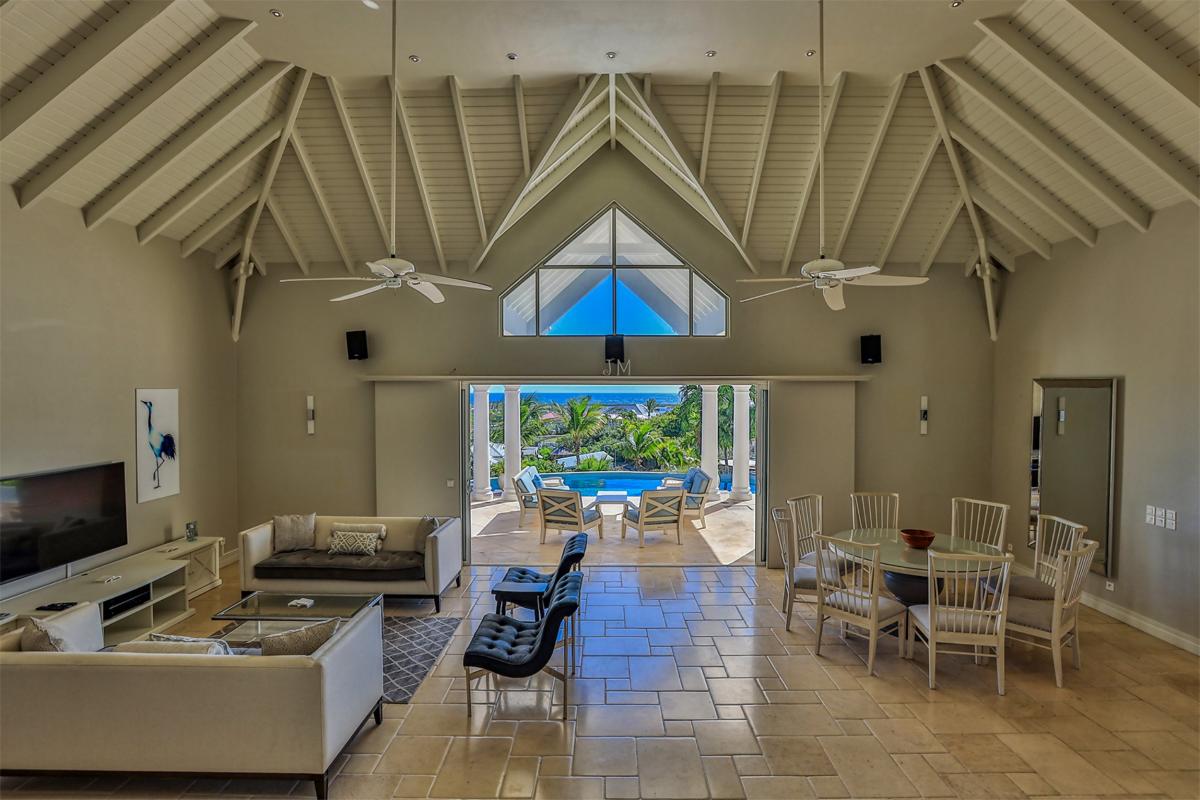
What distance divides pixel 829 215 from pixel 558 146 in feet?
10.8

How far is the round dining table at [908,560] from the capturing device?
4.90m

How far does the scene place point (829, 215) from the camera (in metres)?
7.39

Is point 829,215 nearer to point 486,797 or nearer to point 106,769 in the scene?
point 486,797

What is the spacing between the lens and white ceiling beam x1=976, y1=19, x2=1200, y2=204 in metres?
4.70

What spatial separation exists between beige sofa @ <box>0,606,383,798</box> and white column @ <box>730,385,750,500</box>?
9.55m

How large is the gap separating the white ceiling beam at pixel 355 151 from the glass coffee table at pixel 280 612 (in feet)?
13.2

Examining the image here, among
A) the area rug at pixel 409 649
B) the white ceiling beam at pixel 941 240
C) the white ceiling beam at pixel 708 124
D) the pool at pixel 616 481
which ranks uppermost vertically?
the white ceiling beam at pixel 708 124

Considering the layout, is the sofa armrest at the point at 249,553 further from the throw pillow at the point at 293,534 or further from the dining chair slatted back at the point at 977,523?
the dining chair slatted back at the point at 977,523

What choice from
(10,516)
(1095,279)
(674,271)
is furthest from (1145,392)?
(10,516)

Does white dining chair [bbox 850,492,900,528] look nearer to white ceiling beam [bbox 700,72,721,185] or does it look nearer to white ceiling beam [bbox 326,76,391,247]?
white ceiling beam [bbox 700,72,721,185]

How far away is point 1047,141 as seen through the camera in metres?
5.46

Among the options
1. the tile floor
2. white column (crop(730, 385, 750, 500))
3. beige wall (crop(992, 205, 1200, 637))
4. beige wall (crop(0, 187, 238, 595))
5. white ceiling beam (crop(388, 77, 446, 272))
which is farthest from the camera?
white column (crop(730, 385, 750, 500))

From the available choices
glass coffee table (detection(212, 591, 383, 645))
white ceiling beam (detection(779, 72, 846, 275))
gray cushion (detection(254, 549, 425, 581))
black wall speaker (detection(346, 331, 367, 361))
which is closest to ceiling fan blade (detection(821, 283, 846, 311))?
white ceiling beam (detection(779, 72, 846, 275))

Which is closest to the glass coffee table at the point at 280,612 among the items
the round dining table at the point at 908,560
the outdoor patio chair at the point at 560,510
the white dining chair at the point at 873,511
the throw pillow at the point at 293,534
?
the throw pillow at the point at 293,534
